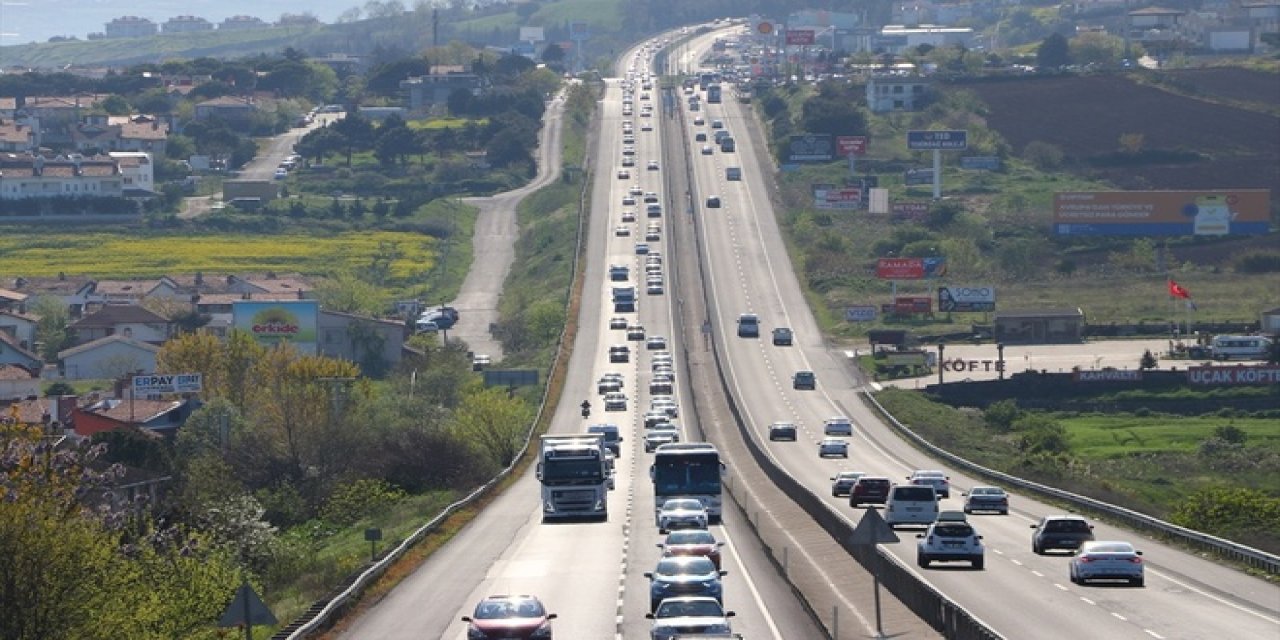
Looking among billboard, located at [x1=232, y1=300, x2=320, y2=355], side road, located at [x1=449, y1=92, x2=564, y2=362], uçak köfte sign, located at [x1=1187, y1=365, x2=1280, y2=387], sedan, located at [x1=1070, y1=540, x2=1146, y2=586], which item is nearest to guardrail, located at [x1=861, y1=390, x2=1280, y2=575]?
sedan, located at [x1=1070, y1=540, x2=1146, y2=586]

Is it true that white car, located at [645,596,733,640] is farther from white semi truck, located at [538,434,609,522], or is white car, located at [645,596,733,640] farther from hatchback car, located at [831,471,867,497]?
hatchback car, located at [831,471,867,497]

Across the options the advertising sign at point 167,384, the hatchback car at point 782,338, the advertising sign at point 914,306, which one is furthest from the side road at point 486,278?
the advertising sign at point 167,384

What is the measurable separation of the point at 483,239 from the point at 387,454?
104437 mm

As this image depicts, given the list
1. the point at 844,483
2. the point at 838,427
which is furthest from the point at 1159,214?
the point at 844,483

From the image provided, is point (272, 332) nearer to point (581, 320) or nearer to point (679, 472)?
point (581, 320)

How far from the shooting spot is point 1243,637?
39438mm

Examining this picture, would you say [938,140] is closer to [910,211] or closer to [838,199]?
[910,211]

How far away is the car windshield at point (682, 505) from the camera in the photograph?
57.6m

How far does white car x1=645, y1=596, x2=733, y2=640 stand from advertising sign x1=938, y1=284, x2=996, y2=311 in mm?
103841

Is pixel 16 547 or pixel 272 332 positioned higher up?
pixel 16 547

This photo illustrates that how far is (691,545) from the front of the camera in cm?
4862

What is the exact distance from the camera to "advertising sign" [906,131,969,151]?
609 feet

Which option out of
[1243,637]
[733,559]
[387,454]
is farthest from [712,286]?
[1243,637]

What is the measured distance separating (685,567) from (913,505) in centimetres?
1953
